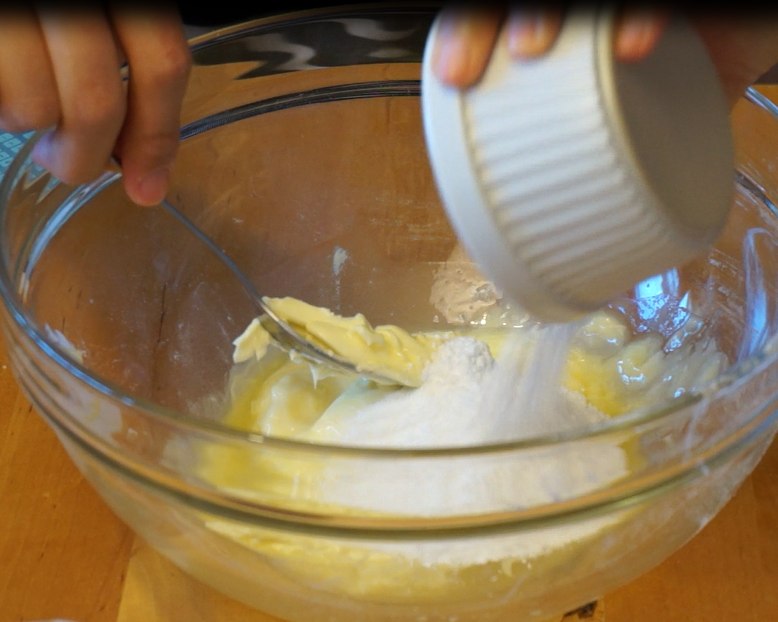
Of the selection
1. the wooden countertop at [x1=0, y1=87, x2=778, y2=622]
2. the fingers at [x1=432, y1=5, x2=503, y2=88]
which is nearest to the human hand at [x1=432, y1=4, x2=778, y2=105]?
the fingers at [x1=432, y1=5, x2=503, y2=88]

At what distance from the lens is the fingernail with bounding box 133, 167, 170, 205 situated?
575 millimetres

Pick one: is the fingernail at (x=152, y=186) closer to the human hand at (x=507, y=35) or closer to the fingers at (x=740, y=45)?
the human hand at (x=507, y=35)

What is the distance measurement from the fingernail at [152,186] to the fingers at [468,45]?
0.86 ft

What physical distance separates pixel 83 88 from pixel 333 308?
42 centimetres

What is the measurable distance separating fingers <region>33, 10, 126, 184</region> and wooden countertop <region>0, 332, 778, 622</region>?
0.31 m

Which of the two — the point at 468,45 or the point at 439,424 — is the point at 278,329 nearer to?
the point at 439,424

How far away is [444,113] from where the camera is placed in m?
0.42

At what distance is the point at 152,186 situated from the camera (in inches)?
22.9

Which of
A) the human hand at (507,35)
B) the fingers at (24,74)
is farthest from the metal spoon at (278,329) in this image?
the human hand at (507,35)

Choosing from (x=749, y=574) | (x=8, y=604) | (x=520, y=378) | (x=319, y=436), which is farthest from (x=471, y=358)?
(x=8, y=604)

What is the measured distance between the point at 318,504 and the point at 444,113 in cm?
23

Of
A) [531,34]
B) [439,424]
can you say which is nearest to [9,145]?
[439,424]

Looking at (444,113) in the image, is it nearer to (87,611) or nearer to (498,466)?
(498,466)

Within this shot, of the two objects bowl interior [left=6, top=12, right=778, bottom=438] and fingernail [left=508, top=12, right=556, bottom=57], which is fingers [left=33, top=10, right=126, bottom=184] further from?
fingernail [left=508, top=12, right=556, bottom=57]
